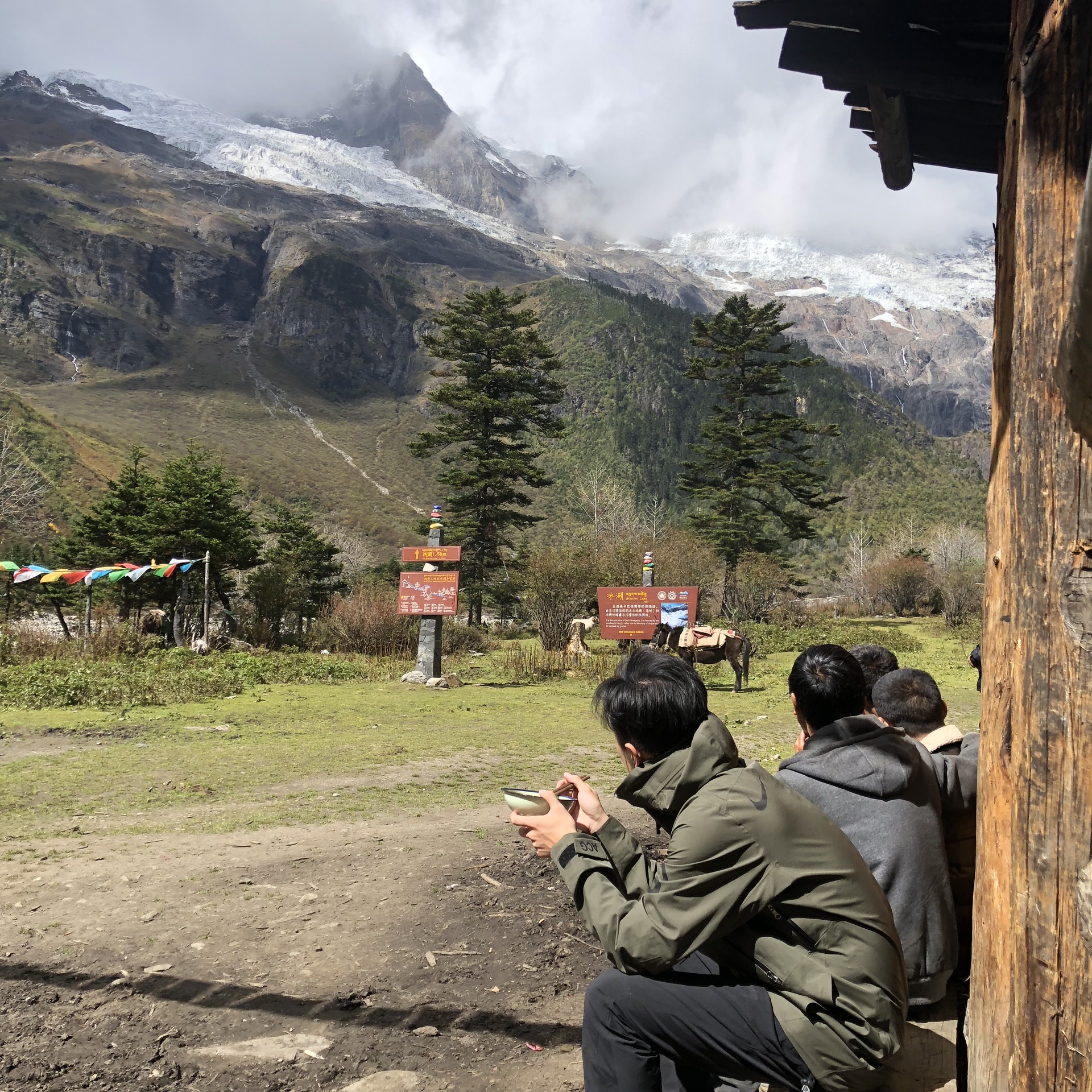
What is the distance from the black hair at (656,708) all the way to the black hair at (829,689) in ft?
2.15

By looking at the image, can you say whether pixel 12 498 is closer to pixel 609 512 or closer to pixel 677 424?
pixel 609 512

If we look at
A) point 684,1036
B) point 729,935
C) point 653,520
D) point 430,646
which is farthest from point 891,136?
point 653,520

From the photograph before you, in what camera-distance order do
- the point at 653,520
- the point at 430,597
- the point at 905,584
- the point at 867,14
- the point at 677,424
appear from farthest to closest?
the point at 677,424, the point at 653,520, the point at 905,584, the point at 430,597, the point at 867,14

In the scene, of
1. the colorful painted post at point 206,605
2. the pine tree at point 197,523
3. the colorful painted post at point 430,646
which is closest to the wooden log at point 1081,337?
the colorful painted post at point 430,646

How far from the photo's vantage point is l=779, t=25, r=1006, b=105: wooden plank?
8.53 feet

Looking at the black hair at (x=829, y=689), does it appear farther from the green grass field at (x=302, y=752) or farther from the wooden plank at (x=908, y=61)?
the green grass field at (x=302, y=752)

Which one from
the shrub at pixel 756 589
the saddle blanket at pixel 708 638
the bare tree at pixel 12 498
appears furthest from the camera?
the shrub at pixel 756 589

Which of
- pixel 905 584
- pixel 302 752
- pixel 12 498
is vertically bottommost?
pixel 302 752

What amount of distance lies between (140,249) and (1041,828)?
134 m

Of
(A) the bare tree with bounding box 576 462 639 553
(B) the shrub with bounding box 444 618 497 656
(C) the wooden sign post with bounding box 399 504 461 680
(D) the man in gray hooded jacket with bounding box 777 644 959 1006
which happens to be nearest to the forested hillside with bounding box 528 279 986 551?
(A) the bare tree with bounding box 576 462 639 553

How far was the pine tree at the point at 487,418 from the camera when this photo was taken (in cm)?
2550

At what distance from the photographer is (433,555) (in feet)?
42.3

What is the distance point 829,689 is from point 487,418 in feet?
79.1

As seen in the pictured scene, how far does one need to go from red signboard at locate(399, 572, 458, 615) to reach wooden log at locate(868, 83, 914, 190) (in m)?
9.82
